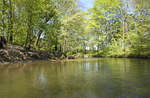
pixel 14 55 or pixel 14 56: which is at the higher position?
pixel 14 55

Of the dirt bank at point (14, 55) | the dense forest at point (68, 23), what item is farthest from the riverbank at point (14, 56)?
the dense forest at point (68, 23)

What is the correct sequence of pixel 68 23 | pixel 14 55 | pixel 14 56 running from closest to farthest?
pixel 14 56
pixel 14 55
pixel 68 23

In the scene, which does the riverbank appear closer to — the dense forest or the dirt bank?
the dirt bank

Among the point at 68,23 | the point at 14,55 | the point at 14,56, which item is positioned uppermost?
the point at 68,23

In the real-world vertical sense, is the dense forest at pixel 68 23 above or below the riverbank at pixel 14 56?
above

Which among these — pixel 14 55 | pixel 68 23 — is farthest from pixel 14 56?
pixel 68 23

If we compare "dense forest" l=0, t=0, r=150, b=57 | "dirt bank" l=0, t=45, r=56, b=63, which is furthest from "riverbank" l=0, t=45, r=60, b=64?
"dense forest" l=0, t=0, r=150, b=57

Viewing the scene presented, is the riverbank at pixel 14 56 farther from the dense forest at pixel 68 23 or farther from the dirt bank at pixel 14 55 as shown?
the dense forest at pixel 68 23

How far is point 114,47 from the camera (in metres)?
22.9

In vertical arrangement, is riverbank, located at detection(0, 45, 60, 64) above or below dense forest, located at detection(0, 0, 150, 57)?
below

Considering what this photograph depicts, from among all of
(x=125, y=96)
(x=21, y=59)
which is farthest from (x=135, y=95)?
(x=21, y=59)

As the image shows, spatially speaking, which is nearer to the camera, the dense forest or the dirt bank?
the dirt bank

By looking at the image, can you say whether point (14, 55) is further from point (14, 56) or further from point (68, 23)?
point (68, 23)

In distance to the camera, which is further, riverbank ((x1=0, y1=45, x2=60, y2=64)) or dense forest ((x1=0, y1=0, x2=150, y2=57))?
dense forest ((x1=0, y1=0, x2=150, y2=57))
